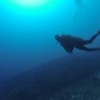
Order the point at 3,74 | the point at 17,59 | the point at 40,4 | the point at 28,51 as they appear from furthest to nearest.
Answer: the point at 28,51, the point at 40,4, the point at 17,59, the point at 3,74

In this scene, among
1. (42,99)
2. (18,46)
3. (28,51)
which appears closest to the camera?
(42,99)

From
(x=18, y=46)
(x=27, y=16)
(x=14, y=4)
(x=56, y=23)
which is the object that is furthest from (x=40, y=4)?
(x=56, y=23)

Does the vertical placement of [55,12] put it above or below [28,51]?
above

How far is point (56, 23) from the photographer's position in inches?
3912

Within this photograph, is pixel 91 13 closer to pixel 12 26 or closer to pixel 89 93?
pixel 12 26

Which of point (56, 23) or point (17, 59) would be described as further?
point (56, 23)

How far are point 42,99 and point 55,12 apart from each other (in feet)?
244

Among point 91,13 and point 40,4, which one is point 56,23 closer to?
point 91,13

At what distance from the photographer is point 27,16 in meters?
86.0

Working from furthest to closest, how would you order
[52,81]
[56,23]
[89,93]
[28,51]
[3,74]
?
[56,23] < [28,51] < [3,74] < [52,81] < [89,93]

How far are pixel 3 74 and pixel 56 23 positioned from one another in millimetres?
53342

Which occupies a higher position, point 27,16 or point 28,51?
point 27,16

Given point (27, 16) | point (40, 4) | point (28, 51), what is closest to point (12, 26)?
point (27, 16)

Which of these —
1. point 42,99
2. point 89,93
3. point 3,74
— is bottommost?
point 89,93
